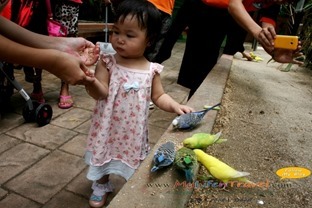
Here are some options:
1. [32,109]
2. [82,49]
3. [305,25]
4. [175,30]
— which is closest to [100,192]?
[82,49]

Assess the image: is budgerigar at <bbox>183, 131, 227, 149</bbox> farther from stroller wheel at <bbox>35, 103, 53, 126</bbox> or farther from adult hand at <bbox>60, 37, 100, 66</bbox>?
stroller wheel at <bbox>35, 103, 53, 126</bbox>

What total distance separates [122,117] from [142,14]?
1.70 ft

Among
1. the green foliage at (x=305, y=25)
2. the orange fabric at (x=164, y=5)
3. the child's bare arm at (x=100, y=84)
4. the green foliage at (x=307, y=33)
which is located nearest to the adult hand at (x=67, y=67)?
the child's bare arm at (x=100, y=84)

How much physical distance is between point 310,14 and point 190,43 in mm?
2273

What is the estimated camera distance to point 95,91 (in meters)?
1.42

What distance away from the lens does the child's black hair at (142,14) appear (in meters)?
1.45

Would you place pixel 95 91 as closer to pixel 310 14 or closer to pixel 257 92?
pixel 257 92

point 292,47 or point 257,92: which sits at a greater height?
point 292,47

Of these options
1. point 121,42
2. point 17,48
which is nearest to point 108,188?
point 121,42

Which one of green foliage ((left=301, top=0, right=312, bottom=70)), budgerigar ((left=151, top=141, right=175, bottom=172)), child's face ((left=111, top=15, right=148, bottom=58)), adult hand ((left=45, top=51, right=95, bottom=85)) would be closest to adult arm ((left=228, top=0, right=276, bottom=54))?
child's face ((left=111, top=15, right=148, bottom=58))

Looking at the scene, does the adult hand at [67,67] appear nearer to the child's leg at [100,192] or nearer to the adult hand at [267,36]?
the child's leg at [100,192]

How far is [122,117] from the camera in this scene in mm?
1559

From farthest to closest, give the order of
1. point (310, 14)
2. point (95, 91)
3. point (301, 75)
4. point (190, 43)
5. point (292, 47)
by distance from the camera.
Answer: point (310, 14) → point (301, 75) → point (190, 43) → point (292, 47) → point (95, 91)

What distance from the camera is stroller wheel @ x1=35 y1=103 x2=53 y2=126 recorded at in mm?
2424
